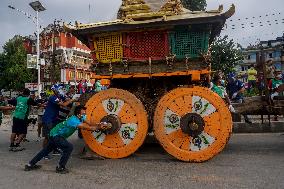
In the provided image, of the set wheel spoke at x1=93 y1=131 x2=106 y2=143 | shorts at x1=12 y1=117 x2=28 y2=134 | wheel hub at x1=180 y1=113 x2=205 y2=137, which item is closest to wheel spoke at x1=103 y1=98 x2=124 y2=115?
wheel spoke at x1=93 y1=131 x2=106 y2=143

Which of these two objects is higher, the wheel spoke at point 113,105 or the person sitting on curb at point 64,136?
the wheel spoke at point 113,105

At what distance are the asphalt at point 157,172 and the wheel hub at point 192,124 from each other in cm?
61

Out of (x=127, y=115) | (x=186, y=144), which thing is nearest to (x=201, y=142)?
(x=186, y=144)

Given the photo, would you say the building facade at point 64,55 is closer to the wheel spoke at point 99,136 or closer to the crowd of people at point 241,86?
the crowd of people at point 241,86

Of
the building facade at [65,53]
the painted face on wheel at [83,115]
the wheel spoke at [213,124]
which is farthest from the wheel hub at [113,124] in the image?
the building facade at [65,53]

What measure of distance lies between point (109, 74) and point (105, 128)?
1.21m

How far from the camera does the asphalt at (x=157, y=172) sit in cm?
559

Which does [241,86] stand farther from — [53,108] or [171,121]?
[53,108]

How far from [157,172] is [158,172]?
0.02 meters

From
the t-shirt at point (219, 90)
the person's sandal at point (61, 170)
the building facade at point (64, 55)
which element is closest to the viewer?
the person's sandal at point (61, 170)

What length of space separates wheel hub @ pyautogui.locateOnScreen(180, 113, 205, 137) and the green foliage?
4263 centimetres

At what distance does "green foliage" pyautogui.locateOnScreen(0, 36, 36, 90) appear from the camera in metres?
46.9

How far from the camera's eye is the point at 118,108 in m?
7.60

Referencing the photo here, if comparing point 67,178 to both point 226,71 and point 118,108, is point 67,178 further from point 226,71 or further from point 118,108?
point 226,71
